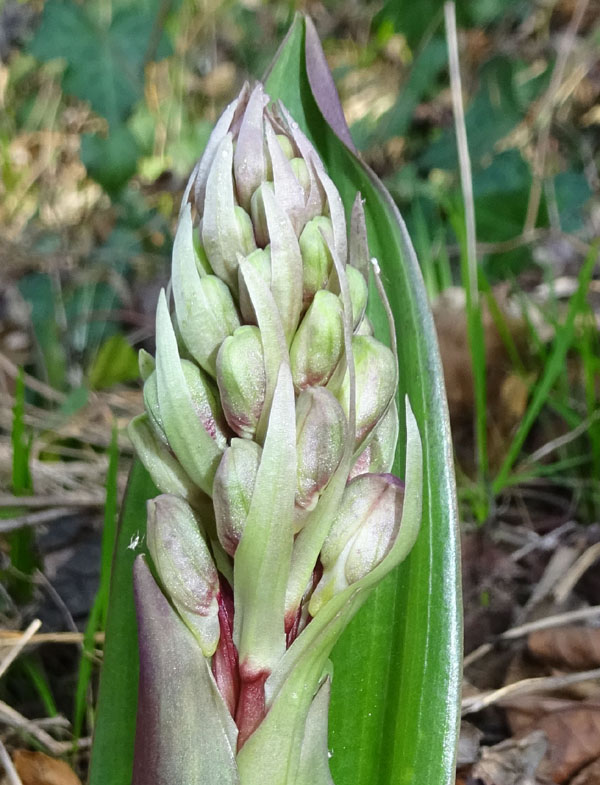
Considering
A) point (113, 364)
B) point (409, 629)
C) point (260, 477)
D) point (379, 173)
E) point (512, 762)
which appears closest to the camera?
point (260, 477)

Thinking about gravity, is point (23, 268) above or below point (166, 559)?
above

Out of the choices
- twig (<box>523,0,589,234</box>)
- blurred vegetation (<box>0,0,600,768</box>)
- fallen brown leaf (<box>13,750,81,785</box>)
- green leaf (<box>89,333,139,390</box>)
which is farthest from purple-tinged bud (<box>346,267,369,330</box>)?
twig (<box>523,0,589,234</box>)

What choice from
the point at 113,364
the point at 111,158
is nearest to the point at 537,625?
the point at 113,364

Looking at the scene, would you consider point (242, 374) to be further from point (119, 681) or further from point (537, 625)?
point (537, 625)

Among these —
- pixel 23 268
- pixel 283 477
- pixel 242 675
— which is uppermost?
pixel 23 268

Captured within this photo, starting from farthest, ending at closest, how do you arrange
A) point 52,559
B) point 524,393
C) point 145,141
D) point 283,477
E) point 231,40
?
point 231,40
point 145,141
point 524,393
point 52,559
point 283,477

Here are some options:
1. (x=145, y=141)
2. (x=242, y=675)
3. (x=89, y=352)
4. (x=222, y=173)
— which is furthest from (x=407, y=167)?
(x=242, y=675)

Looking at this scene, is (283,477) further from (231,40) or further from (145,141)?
(231,40)
